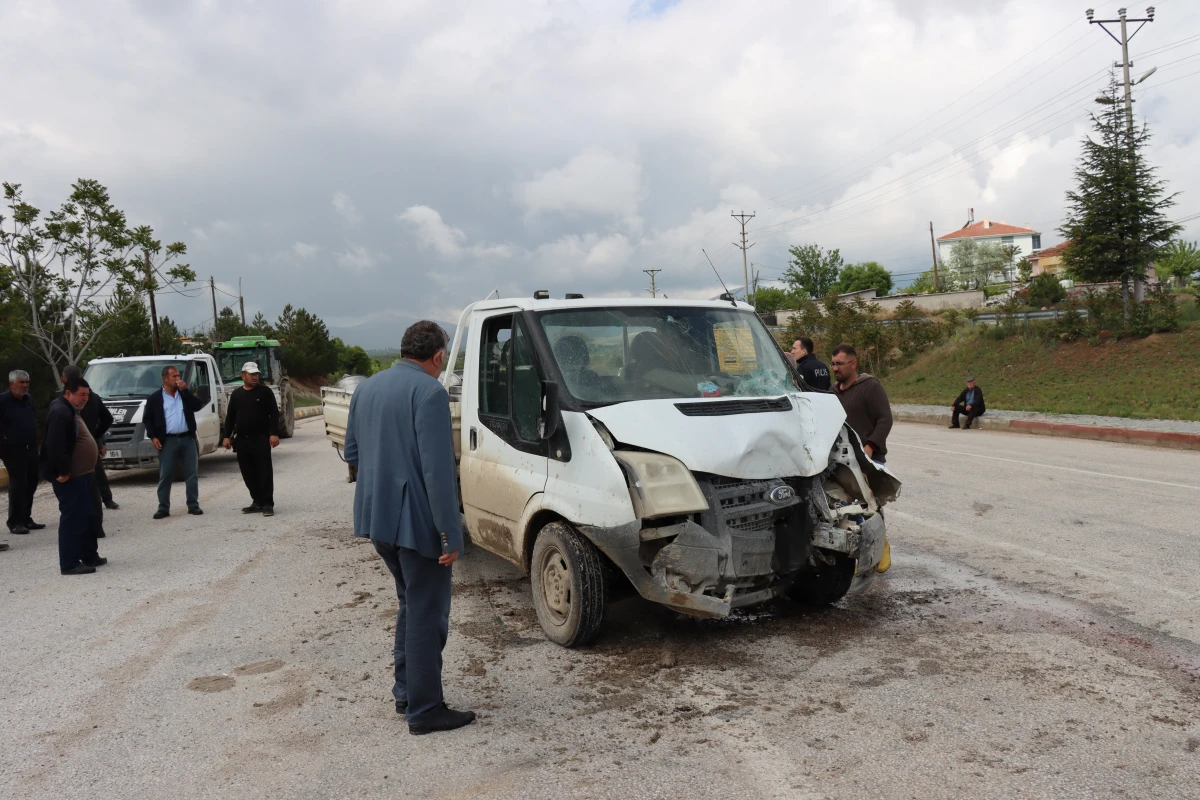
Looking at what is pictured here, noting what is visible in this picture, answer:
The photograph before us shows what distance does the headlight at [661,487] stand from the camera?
4477 millimetres

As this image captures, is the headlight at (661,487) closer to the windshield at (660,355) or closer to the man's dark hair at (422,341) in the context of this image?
the windshield at (660,355)

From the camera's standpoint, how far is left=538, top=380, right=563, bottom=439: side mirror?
4992 millimetres

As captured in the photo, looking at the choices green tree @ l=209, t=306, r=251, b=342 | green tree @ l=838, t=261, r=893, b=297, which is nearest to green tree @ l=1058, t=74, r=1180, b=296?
green tree @ l=209, t=306, r=251, b=342

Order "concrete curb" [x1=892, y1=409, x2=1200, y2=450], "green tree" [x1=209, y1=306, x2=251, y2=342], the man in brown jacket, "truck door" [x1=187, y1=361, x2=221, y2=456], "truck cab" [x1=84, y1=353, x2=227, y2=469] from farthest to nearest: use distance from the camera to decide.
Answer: "green tree" [x1=209, y1=306, x2=251, y2=342]
"concrete curb" [x1=892, y1=409, x2=1200, y2=450]
"truck door" [x1=187, y1=361, x2=221, y2=456]
"truck cab" [x1=84, y1=353, x2=227, y2=469]
the man in brown jacket

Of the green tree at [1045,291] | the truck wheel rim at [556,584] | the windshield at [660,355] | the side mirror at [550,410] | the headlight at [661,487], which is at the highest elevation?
the green tree at [1045,291]

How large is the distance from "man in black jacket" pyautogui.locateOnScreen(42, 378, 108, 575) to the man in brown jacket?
21.0 feet

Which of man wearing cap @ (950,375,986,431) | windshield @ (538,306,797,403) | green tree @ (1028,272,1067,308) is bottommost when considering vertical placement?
man wearing cap @ (950,375,986,431)

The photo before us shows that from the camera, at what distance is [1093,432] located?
57.2 ft

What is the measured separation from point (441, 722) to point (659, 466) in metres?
1.63

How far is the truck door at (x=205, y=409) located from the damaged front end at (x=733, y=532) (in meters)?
11.8

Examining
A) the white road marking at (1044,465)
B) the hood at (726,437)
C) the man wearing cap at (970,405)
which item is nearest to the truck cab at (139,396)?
the hood at (726,437)

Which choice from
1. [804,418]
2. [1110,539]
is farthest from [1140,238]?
[804,418]

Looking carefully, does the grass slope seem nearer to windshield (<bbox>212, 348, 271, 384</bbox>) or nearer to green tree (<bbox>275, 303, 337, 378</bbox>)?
windshield (<bbox>212, 348, 271, 384</bbox>)

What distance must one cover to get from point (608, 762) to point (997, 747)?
1.58 m
